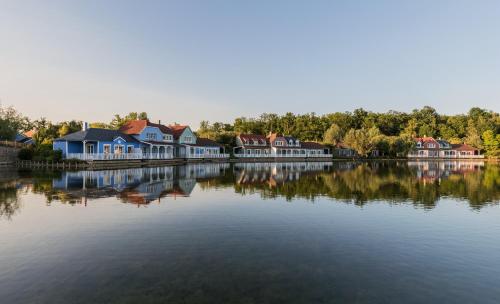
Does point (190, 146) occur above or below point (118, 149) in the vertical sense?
above

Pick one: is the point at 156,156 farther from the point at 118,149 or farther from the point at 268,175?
the point at 268,175

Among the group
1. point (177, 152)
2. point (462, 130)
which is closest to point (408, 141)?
point (462, 130)

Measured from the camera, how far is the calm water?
6.28 meters

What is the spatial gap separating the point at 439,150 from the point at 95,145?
97069mm

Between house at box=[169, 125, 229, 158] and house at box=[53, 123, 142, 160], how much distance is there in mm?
12973

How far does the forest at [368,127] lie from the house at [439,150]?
153 inches

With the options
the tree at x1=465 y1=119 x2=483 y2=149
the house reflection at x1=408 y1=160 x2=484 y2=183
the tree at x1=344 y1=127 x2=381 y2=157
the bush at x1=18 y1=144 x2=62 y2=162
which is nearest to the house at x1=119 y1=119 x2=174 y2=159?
the bush at x1=18 y1=144 x2=62 y2=162

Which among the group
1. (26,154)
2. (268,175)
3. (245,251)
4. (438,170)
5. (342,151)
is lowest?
(438,170)

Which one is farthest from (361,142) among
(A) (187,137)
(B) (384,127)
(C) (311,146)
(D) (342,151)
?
(A) (187,137)

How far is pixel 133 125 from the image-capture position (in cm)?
5584

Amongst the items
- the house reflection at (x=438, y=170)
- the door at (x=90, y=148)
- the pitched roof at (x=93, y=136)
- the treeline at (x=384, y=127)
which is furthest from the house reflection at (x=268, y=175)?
the treeline at (x=384, y=127)

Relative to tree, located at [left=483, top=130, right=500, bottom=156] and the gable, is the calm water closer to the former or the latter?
the gable

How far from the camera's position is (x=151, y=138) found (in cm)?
5438

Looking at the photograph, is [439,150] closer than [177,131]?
No
